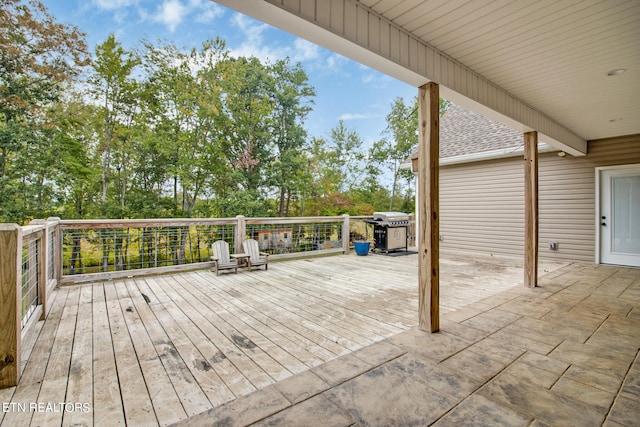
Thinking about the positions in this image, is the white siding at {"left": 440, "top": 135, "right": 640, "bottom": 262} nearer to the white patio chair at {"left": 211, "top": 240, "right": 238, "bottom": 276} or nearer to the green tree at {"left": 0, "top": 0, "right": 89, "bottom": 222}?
→ the white patio chair at {"left": 211, "top": 240, "right": 238, "bottom": 276}

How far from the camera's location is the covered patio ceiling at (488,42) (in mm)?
1994

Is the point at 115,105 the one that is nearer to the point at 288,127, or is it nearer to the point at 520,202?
the point at 288,127


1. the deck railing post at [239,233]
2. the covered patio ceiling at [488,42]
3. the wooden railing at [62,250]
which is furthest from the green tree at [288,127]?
the covered patio ceiling at [488,42]

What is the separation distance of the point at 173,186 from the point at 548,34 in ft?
39.5

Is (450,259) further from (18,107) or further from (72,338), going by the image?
(18,107)

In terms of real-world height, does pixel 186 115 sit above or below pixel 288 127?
below

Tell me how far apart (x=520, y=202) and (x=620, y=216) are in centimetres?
174

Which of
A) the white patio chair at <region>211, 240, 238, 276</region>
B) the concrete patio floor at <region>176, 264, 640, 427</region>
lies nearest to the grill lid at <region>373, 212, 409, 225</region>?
the white patio chair at <region>211, 240, 238, 276</region>

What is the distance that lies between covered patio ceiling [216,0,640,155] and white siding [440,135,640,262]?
3.00 metres

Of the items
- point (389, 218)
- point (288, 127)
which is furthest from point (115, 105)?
point (389, 218)

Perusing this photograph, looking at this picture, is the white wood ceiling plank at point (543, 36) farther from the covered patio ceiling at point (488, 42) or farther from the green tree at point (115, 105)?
the green tree at point (115, 105)

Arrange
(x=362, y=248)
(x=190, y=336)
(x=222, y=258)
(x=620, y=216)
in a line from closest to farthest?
1. (x=190, y=336)
2. (x=222, y=258)
3. (x=620, y=216)
4. (x=362, y=248)

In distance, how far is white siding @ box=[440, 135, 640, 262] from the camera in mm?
6344

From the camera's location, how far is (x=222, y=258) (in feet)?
17.7
